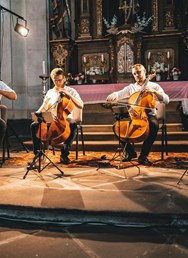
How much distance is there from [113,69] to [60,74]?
14.9ft

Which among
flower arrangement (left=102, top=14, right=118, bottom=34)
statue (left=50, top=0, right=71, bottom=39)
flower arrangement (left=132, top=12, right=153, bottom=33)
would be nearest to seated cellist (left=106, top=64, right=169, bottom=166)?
flower arrangement (left=132, top=12, right=153, bottom=33)

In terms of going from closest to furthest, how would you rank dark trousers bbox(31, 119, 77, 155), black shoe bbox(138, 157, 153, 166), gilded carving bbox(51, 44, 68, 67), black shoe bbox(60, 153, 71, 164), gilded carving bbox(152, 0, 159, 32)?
black shoe bbox(138, 157, 153, 166)
dark trousers bbox(31, 119, 77, 155)
black shoe bbox(60, 153, 71, 164)
gilded carving bbox(152, 0, 159, 32)
gilded carving bbox(51, 44, 68, 67)

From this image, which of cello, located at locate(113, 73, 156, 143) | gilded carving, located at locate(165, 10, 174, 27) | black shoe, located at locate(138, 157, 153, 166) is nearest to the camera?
cello, located at locate(113, 73, 156, 143)

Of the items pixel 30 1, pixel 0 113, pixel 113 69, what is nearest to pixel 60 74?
pixel 0 113

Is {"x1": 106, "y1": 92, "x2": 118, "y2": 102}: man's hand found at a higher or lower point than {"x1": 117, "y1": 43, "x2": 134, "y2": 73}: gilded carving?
lower

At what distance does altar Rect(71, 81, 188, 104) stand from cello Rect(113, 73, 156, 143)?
252cm

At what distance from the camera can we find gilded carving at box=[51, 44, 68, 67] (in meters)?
9.69

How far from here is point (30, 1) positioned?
9.56 meters

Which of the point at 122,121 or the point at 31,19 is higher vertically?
the point at 31,19

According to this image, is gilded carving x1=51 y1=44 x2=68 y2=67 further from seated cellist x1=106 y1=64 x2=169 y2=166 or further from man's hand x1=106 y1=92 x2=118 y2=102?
man's hand x1=106 y1=92 x2=118 y2=102

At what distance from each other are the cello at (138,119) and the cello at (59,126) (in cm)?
74

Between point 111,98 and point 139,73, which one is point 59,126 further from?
point 139,73

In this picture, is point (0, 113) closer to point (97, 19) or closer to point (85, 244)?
point (85, 244)

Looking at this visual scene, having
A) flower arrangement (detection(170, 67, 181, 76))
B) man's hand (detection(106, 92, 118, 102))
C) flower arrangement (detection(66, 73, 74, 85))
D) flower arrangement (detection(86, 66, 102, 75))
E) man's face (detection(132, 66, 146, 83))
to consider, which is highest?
flower arrangement (detection(86, 66, 102, 75))
